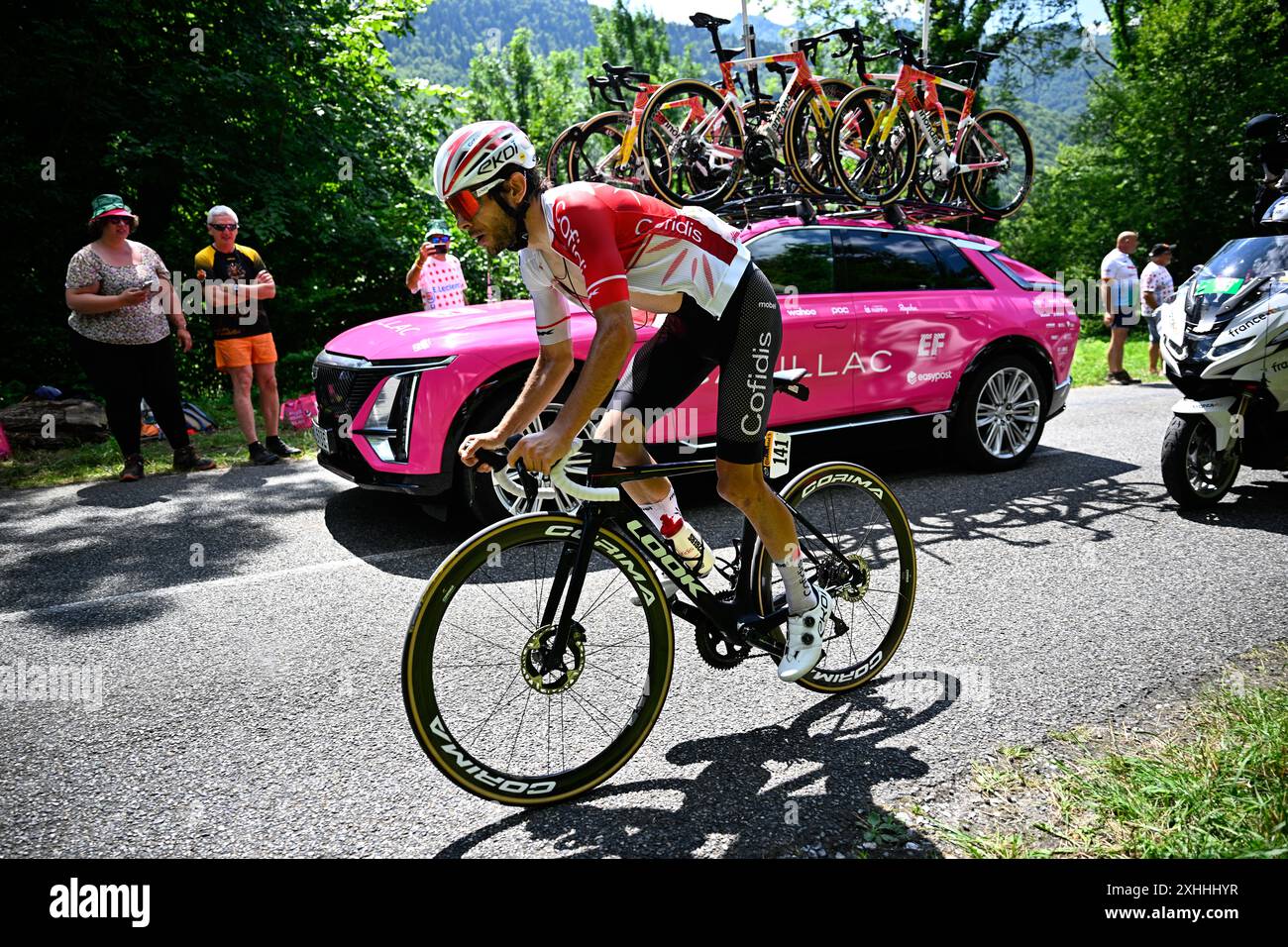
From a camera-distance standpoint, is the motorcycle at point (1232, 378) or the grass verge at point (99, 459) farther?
the grass verge at point (99, 459)

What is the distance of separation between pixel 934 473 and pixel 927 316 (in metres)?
1.24

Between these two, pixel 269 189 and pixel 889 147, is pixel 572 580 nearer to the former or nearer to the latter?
pixel 889 147

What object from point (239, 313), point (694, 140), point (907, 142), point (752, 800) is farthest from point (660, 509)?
point (907, 142)

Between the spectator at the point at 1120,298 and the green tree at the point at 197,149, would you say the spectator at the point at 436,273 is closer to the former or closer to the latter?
the green tree at the point at 197,149

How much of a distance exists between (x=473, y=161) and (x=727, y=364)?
1.05m

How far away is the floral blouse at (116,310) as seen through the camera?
6.98 meters

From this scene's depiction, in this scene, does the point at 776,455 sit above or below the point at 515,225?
below

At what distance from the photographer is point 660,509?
3.10 meters

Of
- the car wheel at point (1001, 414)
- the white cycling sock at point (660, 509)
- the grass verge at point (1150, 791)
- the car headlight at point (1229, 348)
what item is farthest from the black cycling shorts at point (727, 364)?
the car wheel at point (1001, 414)

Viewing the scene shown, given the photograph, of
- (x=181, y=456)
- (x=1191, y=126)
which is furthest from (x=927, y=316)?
(x=1191, y=126)

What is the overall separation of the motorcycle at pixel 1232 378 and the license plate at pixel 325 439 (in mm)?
5432

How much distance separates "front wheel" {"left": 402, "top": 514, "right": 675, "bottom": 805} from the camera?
101 inches

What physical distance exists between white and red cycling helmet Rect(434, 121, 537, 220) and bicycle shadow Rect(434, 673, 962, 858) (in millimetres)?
1860
